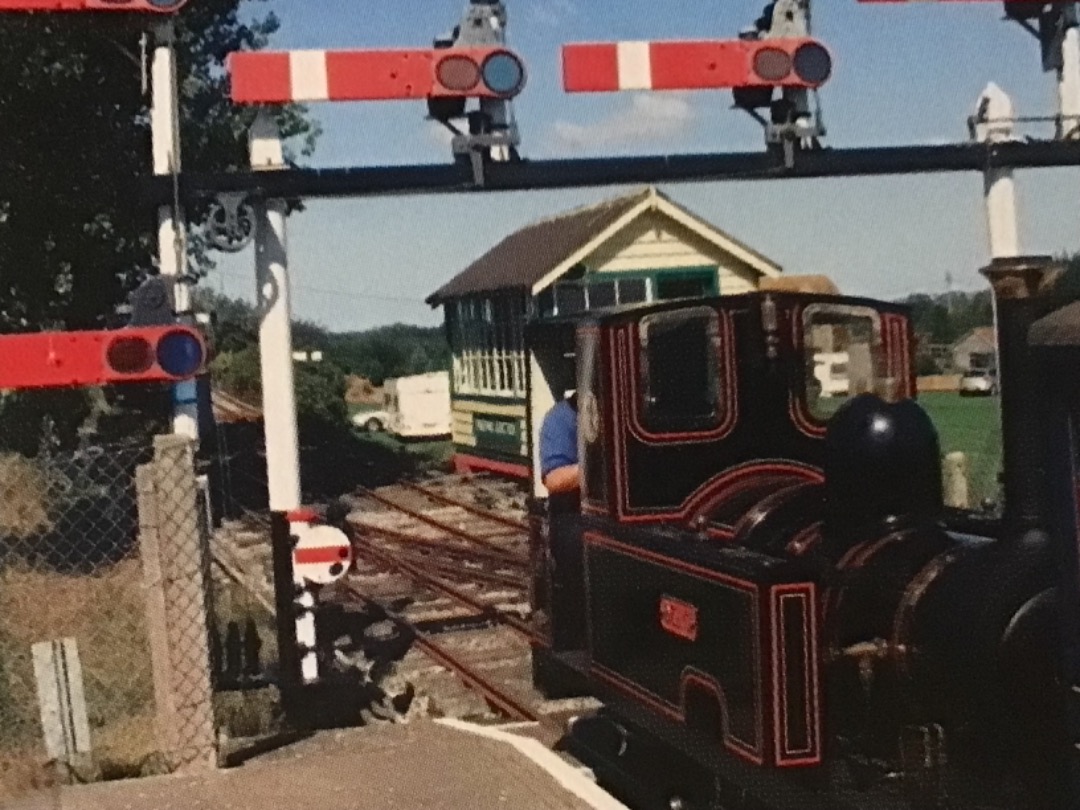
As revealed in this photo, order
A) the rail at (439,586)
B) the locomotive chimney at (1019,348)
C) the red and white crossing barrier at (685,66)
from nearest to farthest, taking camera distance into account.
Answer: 1. the locomotive chimney at (1019,348)
2. the red and white crossing barrier at (685,66)
3. the rail at (439,586)

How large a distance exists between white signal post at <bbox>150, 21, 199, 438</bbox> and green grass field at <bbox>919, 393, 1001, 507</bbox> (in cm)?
382

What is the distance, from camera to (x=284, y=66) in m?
8.10

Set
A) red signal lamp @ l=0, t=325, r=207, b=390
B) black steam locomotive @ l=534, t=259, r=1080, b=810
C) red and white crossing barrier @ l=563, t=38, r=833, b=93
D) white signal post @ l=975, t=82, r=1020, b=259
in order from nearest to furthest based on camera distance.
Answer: black steam locomotive @ l=534, t=259, r=1080, b=810 → red signal lamp @ l=0, t=325, r=207, b=390 → red and white crossing barrier @ l=563, t=38, r=833, b=93 → white signal post @ l=975, t=82, r=1020, b=259

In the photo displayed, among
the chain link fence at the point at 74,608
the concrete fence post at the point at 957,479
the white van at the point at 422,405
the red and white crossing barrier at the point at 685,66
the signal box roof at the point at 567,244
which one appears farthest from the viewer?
the white van at the point at 422,405

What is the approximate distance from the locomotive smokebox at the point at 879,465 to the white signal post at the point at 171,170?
11.8ft

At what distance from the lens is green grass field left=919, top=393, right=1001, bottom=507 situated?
14.0m

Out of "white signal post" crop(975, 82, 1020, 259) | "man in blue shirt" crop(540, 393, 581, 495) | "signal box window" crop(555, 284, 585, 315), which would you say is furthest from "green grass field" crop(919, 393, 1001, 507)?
"signal box window" crop(555, 284, 585, 315)

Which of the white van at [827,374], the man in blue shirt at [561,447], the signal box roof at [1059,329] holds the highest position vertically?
the signal box roof at [1059,329]

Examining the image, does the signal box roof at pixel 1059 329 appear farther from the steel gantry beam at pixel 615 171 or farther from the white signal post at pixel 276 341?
the steel gantry beam at pixel 615 171

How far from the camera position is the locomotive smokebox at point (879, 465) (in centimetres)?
493

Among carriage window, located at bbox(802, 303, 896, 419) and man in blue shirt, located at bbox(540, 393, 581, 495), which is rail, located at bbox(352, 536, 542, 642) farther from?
carriage window, located at bbox(802, 303, 896, 419)

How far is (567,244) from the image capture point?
20.1 m

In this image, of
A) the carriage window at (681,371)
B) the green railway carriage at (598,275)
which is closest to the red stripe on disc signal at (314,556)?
the carriage window at (681,371)

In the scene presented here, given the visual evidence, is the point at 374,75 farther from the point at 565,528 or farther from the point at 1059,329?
the point at 1059,329
